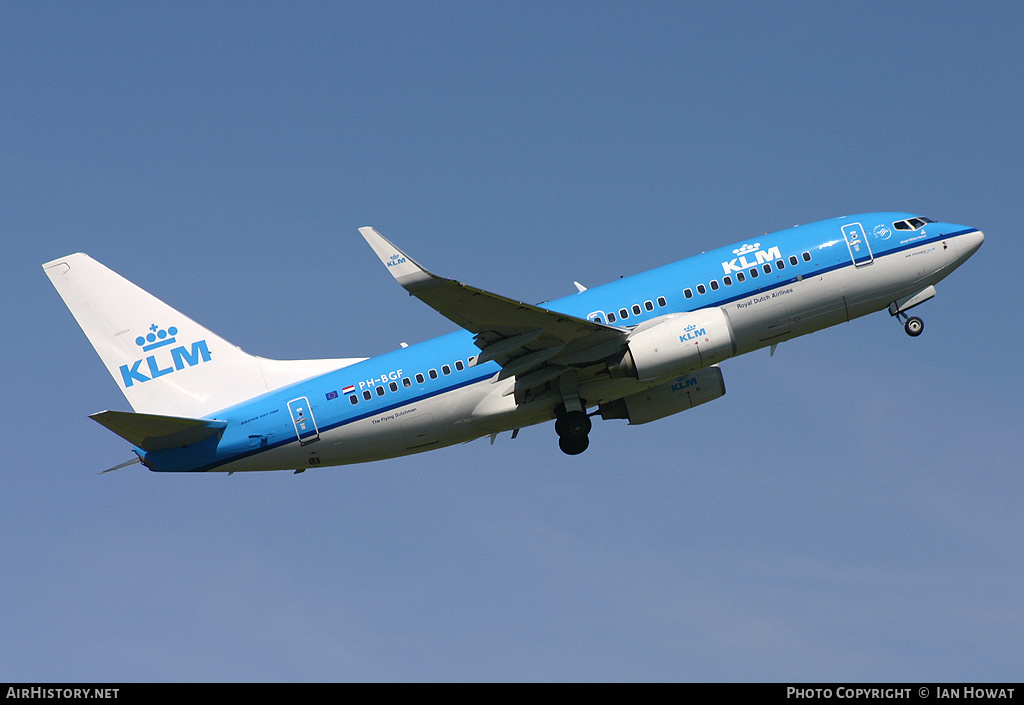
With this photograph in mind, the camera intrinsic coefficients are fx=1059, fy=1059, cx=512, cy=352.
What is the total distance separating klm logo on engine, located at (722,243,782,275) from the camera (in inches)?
1373

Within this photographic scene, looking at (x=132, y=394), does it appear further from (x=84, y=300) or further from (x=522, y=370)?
(x=522, y=370)

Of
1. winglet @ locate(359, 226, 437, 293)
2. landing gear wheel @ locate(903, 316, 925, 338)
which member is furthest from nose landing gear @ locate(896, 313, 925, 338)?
winglet @ locate(359, 226, 437, 293)

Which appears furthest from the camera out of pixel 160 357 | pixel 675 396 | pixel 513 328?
pixel 160 357

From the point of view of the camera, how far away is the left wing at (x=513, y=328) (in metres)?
29.5

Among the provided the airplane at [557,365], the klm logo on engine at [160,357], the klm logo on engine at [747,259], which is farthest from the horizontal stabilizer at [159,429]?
the klm logo on engine at [747,259]

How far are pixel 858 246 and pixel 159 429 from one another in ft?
77.9

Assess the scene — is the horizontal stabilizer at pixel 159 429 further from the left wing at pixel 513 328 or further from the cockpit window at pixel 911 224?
the cockpit window at pixel 911 224

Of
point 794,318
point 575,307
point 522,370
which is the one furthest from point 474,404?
point 794,318

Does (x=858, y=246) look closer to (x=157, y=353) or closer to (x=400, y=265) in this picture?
(x=400, y=265)

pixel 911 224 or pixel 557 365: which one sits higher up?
pixel 911 224

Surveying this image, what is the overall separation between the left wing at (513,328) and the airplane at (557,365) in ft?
0.23

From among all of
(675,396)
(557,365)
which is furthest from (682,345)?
(675,396)

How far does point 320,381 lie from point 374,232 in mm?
8691

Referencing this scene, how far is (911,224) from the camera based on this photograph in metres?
36.6
